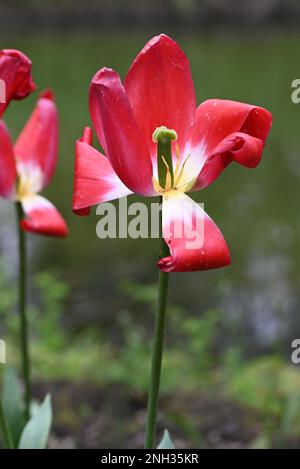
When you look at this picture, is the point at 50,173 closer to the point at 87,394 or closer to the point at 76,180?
the point at 76,180

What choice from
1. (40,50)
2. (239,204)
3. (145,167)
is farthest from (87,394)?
(40,50)

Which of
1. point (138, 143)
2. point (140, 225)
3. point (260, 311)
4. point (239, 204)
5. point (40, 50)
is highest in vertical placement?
point (40, 50)

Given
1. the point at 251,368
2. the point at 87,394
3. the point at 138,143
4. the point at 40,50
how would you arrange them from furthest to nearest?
the point at 40,50 → the point at 251,368 → the point at 87,394 → the point at 138,143

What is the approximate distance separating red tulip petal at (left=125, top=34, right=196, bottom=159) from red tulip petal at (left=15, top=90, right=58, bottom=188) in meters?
0.59

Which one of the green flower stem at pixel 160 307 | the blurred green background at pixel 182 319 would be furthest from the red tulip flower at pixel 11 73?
the blurred green background at pixel 182 319

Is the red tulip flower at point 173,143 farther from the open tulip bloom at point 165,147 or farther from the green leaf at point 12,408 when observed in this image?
the green leaf at point 12,408

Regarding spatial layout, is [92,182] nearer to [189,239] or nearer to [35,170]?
[189,239]

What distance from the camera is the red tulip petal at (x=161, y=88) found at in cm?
105

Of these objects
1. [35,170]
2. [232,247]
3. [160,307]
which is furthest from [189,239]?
[232,247]

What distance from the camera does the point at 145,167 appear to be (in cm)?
98

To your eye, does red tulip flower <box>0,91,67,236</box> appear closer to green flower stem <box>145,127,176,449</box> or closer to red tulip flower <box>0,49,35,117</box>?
red tulip flower <box>0,49,35,117</box>

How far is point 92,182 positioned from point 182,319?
3383 mm
